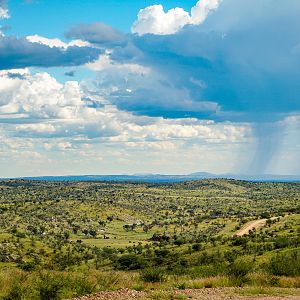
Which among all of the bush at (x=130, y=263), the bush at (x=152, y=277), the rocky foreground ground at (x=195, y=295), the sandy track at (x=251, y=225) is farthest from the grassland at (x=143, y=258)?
the sandy track at (x=251, y=225)

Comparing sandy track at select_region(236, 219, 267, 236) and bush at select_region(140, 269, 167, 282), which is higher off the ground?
bush at select_region(140, 269, 167, 282)

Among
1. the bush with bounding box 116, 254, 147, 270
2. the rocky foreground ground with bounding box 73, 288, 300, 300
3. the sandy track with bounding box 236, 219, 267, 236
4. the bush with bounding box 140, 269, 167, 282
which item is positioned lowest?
the bush with bounding box 116, 254, 147, 270

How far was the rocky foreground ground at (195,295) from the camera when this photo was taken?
87.3 feet

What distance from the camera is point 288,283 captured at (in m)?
32.1

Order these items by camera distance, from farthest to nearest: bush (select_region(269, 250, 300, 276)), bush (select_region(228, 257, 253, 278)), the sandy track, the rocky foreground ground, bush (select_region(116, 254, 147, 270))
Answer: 1. the sandy track
2. bush (select_region(116, 254, 147, 270))
3. bush (select_region(269, 250, 300, 276))
4. bush (select_region(228, 257, 253, 278))
5. the rocky foreground ground

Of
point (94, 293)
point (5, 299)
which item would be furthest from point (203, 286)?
point (5, 299)

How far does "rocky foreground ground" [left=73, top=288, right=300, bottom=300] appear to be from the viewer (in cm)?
2661

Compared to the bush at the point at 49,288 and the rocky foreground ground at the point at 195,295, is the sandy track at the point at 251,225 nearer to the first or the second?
the rocky foreground ground at the point at 195,295

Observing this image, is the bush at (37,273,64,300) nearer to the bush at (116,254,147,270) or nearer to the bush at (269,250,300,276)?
the bush at (269,250,300,276)

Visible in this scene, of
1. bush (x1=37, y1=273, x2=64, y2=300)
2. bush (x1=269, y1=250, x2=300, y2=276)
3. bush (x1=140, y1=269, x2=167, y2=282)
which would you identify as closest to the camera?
bush (x1=37, y1=273, x2=64, y2=300)

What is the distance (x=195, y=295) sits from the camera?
1102 inches

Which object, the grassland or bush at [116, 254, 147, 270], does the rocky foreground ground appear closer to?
the grassland

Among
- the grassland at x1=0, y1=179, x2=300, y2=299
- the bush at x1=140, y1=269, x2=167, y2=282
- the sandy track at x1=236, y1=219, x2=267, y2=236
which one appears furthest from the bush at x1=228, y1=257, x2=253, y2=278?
the sandy track at x1=236, y1=219, x2=267, y2=236

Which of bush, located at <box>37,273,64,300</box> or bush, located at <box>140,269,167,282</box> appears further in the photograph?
bush, located at <box>140,269,167,282</box>
